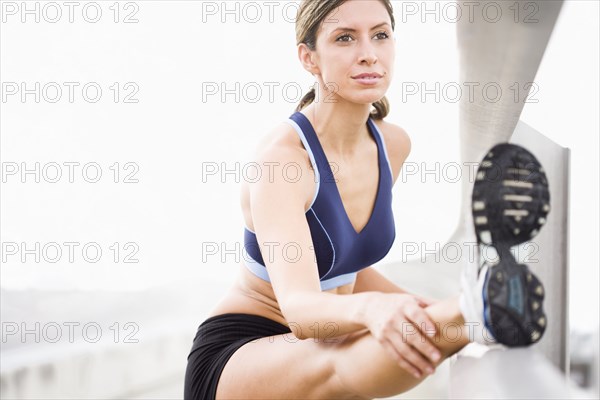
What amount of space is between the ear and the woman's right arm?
0.45 feet

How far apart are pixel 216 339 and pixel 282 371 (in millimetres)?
237

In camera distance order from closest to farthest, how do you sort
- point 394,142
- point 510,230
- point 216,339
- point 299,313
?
point 510,230 → point 299,313 → point 216,339 → point 394,142

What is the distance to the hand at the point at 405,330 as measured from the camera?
0.79 m

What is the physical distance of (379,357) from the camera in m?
0.87

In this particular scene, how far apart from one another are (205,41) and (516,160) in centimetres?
165

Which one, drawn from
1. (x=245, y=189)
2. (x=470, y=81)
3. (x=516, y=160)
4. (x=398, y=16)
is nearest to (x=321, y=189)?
(x=245, y=189)

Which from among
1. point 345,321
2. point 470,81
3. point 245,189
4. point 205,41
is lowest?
point 345,321

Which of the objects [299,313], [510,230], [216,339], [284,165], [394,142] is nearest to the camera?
[510,230]

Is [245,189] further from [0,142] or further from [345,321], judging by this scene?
[0,142]

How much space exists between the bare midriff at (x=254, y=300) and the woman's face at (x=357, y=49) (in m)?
0.33

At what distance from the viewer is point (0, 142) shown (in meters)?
2.17

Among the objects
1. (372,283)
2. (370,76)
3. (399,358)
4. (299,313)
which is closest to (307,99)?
(370,76)

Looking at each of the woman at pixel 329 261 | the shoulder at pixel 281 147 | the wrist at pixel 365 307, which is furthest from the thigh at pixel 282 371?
the shoulder at pixel 281 147

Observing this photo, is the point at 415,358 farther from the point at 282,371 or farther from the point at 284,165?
the point at 284,165
